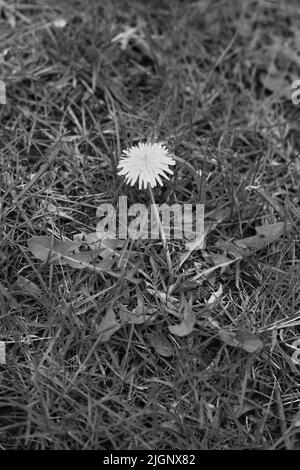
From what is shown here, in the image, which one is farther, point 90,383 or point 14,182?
point 14,182

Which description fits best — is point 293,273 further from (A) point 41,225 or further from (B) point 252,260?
(A) point 41,225

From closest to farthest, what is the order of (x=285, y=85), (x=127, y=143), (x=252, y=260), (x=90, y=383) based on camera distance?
(x=90, y=383), (x=252, y=260), (x=127, y=143), (x=285, y=85)

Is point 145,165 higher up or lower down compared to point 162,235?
higher up

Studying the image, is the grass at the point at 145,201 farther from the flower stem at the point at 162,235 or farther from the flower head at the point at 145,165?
the flower head at the point at 145,165

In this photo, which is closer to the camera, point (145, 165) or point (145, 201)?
point (145, 165)

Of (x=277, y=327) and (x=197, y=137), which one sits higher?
(x=197, y=137)

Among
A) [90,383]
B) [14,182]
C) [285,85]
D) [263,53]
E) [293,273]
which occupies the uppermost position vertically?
[263,53]

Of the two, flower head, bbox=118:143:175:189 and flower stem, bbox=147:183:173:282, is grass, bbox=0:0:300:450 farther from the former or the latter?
flower head, bbox=118:143:175:189

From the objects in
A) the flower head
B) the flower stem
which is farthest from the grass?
the flower head

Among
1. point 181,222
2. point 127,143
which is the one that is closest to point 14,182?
point 127,143

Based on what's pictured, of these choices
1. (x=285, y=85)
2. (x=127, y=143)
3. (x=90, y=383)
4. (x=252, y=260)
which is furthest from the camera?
(x=285, y=85)
